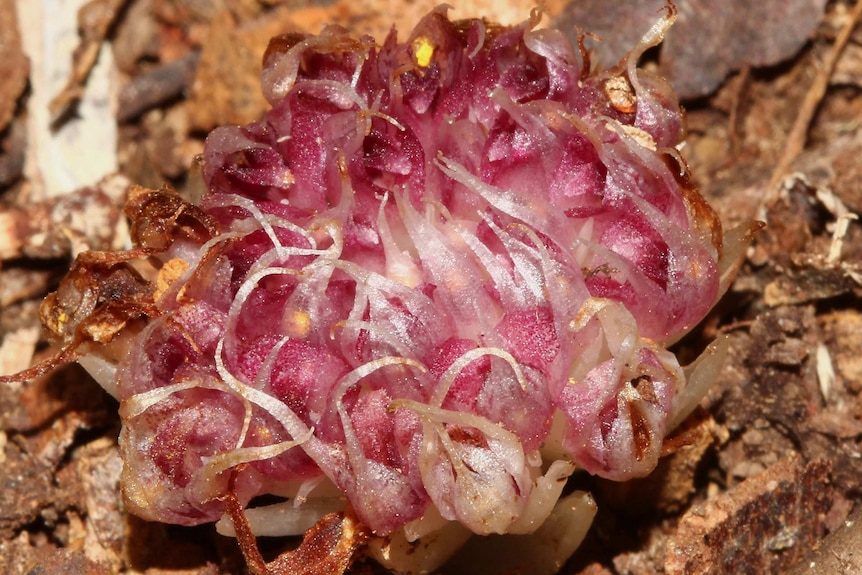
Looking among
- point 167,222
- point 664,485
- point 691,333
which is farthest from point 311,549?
point 691,333

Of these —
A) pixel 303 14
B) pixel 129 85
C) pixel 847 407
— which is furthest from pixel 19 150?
pixel 847 407

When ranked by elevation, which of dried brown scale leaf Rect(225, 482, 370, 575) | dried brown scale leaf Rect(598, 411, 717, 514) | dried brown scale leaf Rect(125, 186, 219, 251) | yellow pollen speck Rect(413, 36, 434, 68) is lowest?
dried brown scale leaf Rect(598, 411, 717, 514)

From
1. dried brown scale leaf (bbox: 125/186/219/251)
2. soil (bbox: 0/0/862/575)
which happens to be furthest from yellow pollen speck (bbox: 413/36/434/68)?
soil (bbox: 0/0/862/575)

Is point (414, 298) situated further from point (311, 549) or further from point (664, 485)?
point (664, 485)

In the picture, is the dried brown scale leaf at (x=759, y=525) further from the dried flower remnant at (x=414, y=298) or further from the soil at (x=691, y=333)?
the dried flower remnant at (x=414, y=298)

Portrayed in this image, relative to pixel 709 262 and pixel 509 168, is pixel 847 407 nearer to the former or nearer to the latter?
pixel 709 262

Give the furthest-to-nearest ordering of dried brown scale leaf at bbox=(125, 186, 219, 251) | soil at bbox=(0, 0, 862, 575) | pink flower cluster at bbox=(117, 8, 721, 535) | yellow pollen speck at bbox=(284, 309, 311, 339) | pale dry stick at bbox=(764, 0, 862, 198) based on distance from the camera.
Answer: pale dry stick at bbox=(764, 0, 862, 198)
soil at bbox=(0, 0, 862, 575)
dried brown scale leaf at bbox=(125, 186, 219, 251)
yellow pollen speck at bbox=(284, 309, 311, 339)
pink flower cluster at bbox=(117, 8, 721, 535)

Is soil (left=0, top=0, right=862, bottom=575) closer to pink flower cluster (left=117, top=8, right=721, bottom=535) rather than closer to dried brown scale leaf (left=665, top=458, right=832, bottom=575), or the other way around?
dried brown scale leaf (left=665, top=458, right=832, bottom=575)
